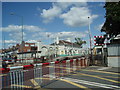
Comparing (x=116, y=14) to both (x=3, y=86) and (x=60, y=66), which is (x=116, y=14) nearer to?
(x=60, y=66)

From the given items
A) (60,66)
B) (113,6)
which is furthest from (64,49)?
(60,66)

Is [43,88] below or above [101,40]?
below

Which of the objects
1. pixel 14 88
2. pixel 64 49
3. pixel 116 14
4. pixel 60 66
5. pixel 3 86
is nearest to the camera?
pixel 14 88

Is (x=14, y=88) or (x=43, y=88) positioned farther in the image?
(x=43, y=88)

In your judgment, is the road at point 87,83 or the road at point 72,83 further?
the road at point 87,83

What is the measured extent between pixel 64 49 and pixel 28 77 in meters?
50.4

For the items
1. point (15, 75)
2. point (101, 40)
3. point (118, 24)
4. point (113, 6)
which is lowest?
point (15, 75)

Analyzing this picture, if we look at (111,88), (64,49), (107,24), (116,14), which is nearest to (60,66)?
(111,88)

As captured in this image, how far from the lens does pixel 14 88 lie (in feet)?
18.2

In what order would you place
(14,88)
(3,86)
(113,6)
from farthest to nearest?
1. (113,6)
2. (3,86)
3. (14,88)

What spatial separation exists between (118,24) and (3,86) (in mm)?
18350

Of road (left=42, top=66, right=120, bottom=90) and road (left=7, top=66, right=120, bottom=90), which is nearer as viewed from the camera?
road (left=7, top=66, right=120, bottom=90)

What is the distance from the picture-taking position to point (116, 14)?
57.6 ft

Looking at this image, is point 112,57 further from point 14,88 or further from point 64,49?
point 64,49
